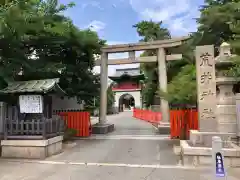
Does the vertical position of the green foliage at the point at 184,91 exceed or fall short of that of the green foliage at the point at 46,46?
it falls short

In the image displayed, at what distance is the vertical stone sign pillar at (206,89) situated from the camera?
789 centimetres

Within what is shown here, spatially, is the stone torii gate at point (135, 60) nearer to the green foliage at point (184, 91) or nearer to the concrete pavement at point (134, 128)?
the concrete pavement at point (134, 128)

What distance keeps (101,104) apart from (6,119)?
7630 mm

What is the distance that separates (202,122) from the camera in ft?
26.1

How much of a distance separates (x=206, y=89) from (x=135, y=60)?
27.4ft

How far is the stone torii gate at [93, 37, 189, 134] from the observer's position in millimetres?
14750

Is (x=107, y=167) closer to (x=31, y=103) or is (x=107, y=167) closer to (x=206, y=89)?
(x=31, y=103)

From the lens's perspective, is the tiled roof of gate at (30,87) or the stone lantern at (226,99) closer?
the stone lantern at (226,99)

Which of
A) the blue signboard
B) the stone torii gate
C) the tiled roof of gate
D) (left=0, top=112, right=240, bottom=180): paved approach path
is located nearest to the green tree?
the stone torii gate

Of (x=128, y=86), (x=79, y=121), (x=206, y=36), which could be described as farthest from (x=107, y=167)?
(x=128, y=86)

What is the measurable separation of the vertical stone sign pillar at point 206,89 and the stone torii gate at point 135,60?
641 cm

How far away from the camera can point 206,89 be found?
26.3 ft

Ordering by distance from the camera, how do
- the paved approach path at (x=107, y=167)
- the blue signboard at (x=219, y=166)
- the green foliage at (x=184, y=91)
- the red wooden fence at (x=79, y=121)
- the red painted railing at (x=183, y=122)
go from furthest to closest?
the red wooden fence at (x=79, y=121)
the red painted railing at (x=183, y=122)
the green foliage at (x=184, y=91)
the paved approach path at (x=107, y=167)
the blue signboard at (x=219, y=166)

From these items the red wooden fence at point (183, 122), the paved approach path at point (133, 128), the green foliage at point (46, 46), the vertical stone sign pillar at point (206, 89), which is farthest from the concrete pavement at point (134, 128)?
the vertical stone sign pillar at point (206, 89)
